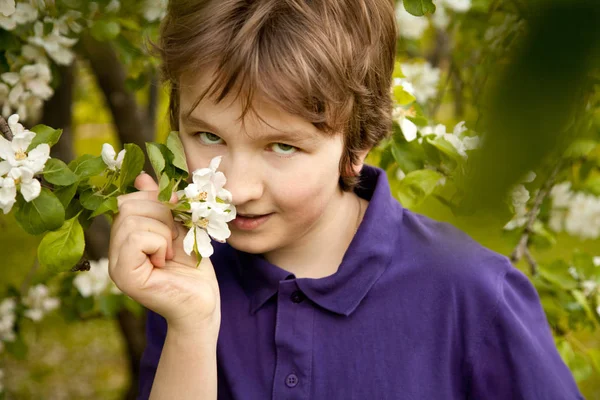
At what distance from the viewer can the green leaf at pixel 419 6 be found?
3.65 feet

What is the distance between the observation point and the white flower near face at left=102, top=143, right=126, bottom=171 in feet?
3.51

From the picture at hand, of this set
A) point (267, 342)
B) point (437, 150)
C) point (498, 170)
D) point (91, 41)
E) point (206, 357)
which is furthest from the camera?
point (91, 41)

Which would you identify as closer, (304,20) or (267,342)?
(304,20)

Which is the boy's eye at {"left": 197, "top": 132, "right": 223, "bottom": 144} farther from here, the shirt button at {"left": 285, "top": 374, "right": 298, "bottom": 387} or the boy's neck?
the shirt button at {"left": 285, "top": 374, "right": 298, "bottom": 387}

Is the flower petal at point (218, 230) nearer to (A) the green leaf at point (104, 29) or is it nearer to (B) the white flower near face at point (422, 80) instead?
(A) the green leaf at point (104, 29)

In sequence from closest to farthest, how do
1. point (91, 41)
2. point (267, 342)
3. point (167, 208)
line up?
1. point (167, 208)
2. point (267, 342)
3. point (91, 41)

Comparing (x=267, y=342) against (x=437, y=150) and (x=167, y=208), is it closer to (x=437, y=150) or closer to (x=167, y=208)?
(x=167, y=208)

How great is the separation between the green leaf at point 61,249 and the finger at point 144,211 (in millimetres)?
108

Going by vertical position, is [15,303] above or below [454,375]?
below

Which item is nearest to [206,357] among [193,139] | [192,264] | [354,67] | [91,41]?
[192,264]

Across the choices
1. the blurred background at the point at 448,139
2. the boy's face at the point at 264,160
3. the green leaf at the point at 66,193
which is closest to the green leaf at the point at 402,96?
the blurred background at the point at 448,139

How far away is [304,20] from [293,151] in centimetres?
23

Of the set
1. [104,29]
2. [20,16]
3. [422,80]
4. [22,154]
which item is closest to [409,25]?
[422,80]

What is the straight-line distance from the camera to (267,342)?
1.41m
